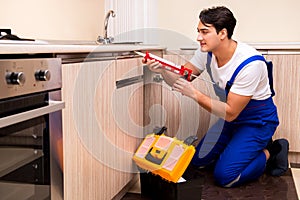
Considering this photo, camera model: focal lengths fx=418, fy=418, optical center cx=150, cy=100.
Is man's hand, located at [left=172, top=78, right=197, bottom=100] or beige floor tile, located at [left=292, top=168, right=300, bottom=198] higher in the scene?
man's hand, located at [left=172, top=78, right=197, bottom=100]

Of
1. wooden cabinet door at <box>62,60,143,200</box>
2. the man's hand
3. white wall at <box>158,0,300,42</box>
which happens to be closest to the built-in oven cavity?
wooden cabinet door at <box>62,60,143,200</box>

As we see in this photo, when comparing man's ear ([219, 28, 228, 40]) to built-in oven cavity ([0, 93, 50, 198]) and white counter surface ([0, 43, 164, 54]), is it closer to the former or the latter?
white counter surface ([0, 43, 164, 54])

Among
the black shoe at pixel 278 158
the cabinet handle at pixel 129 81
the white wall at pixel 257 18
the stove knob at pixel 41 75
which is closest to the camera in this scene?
the stove knob at pixel 41 75

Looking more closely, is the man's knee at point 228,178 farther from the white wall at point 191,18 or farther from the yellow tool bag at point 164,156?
the white wall at point 191,18

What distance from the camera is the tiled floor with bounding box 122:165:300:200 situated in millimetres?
2180

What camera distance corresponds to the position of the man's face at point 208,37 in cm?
230

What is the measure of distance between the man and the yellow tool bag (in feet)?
1.05

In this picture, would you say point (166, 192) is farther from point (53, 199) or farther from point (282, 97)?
point (282, 97)

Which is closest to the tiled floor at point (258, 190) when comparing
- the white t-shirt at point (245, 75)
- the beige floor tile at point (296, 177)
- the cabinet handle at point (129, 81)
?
the beige floor tile at point (296, 177)

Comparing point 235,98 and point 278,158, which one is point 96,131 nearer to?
point 235,98

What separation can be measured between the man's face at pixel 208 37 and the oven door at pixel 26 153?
118 centimetres

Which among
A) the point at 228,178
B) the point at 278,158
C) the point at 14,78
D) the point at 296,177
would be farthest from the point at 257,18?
the point at 14,78

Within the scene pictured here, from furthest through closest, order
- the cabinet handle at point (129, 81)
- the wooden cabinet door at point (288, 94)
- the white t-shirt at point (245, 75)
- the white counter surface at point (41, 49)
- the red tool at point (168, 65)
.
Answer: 1. the wooden cabinet door at point (288, 94)
2. the white t-shirt at point (245, 75)
3. the red tool at point (168, 65)
4. the cabinet handle at point (129, 81)
5. the white counter surface at point (41, 49)

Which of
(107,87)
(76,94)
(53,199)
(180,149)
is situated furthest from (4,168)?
(180,149)
